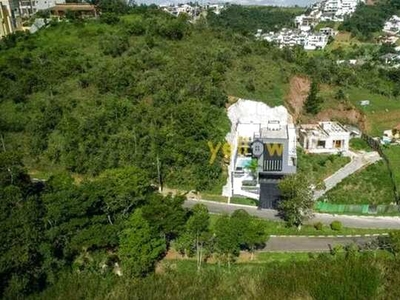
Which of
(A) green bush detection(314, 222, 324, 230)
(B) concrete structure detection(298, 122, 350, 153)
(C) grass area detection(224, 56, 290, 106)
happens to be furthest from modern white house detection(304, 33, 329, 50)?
(A) green bush detection(314, 222, 324, 230)

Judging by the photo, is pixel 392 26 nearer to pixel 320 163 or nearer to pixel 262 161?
pixel 320 163

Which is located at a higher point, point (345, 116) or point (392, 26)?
point (392, 26)

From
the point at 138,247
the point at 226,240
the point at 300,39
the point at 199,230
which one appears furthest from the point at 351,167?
the point at 300,39

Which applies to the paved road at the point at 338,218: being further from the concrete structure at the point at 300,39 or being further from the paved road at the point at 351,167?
the concrete structure at the point at 300,39

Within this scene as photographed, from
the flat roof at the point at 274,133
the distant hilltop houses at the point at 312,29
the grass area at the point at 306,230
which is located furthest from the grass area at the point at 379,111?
the distant hilltop houses at the point at 312,29

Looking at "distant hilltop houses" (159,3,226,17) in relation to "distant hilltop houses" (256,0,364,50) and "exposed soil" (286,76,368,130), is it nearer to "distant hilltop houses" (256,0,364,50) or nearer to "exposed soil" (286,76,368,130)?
"distant hilltop houses" (256,0,364,50)
